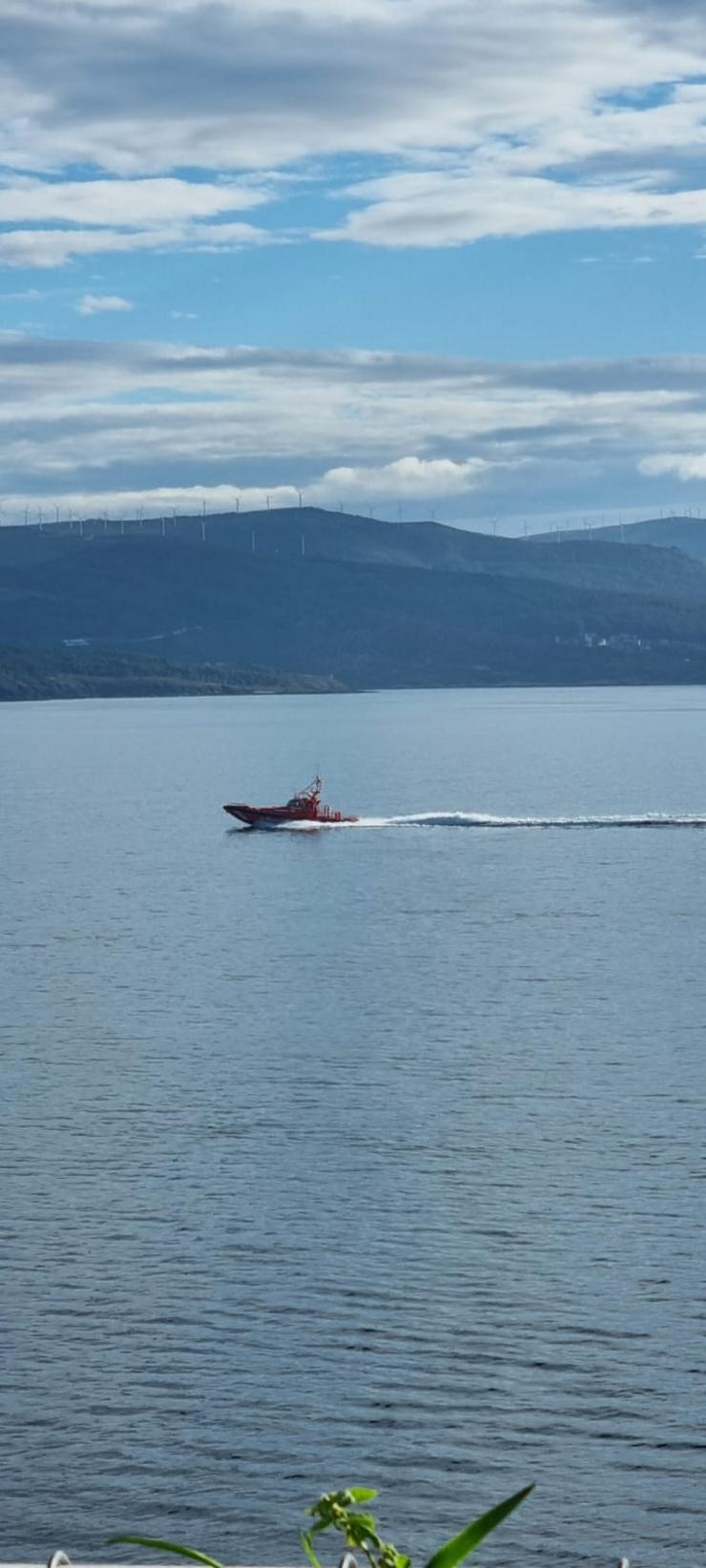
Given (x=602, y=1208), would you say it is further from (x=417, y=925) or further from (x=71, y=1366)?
(x=417, y=925)

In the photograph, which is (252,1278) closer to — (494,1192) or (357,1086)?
(494,1192)

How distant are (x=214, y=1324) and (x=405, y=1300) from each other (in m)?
5.55

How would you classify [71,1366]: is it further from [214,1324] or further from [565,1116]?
[565,1116]

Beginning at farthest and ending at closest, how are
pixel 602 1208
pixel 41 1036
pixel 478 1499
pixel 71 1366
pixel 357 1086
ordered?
pixel 41 1036
pixel 357 1086
pixel 602 1208
pixel 71 1366
pixel 478 1499

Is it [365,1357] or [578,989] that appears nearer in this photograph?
[365,1357]

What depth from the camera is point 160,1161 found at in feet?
226

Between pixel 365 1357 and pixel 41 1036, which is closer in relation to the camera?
pixel 365 1357

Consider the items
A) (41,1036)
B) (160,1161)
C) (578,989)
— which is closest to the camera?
(160,1161)

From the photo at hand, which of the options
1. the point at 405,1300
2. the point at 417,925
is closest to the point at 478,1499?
the point at 405,1300

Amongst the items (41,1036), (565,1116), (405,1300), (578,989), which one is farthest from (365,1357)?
(578,989)

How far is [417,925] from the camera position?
14550cm

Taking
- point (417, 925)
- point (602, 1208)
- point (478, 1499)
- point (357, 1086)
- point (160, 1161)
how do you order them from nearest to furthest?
1. point (478, 1499)
2. point (602, 1208)
3. point (160, 1161)
4. point (357, 1086)
5. point (417, 925)

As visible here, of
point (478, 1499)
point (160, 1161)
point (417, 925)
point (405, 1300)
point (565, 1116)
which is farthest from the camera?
point (417, 925)

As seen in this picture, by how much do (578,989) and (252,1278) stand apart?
59528 millimetres
